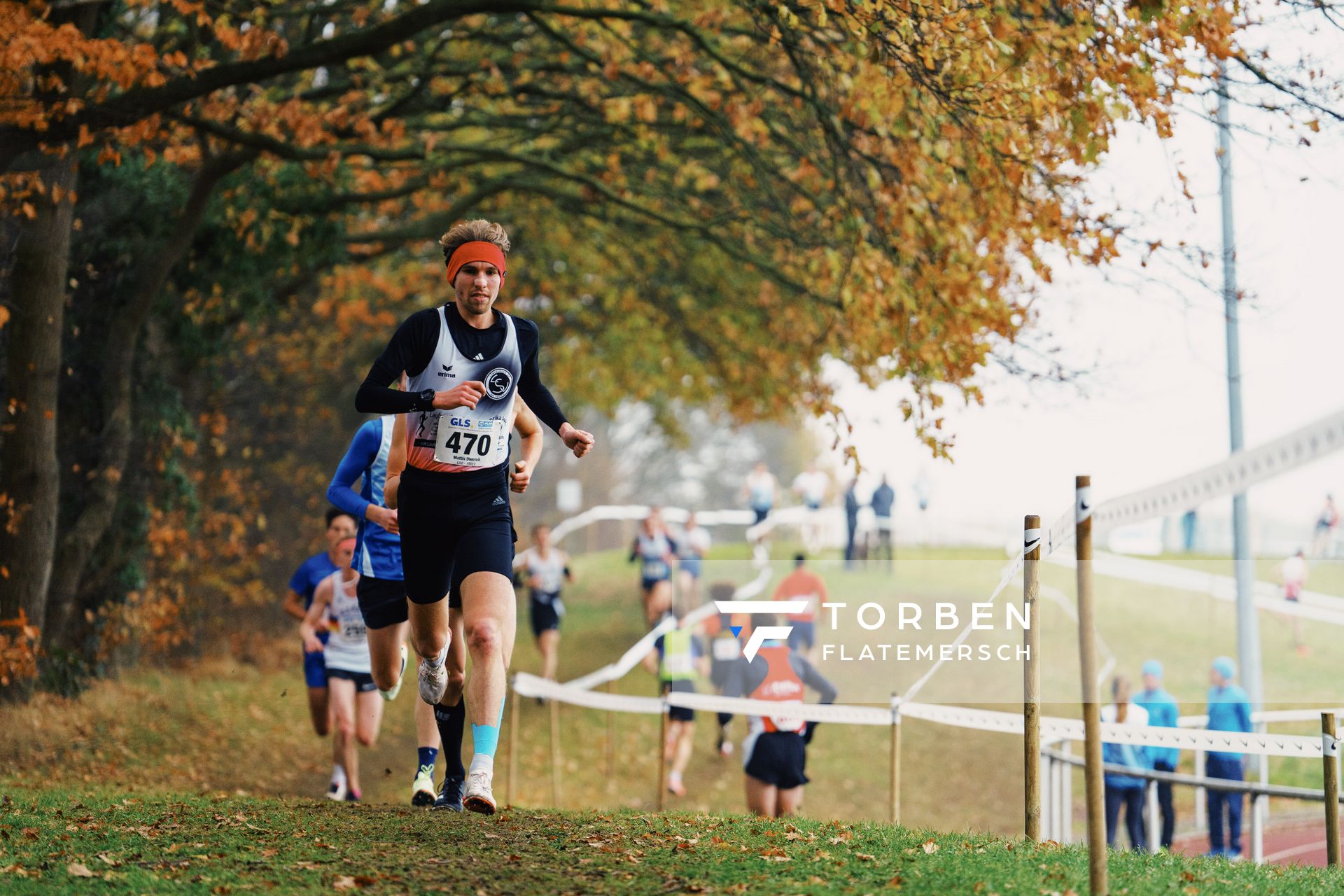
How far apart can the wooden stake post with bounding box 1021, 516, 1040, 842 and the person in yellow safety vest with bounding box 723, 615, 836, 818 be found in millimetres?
3704

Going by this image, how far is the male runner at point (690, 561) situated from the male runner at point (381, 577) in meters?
9.78

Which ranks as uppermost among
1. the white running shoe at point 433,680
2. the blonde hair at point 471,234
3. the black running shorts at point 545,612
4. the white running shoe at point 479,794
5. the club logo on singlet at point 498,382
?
the blonde hair at point 471,234

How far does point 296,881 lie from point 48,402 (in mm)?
A: 8301

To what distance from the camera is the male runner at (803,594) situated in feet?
39.2

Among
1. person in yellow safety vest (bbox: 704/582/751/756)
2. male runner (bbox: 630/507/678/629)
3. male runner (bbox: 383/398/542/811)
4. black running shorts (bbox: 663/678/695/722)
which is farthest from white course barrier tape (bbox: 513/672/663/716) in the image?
male runner (bbox: 630/507/678/629)

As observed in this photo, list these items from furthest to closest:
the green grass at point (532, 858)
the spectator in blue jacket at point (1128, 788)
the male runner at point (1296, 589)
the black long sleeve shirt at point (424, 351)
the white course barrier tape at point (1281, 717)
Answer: the male runner at point (1296, 589) → the spectator in blue jacket at point (1128, 788) → the white course barrier tape at point (1281, 717) → the black long sleeve shirt at point (424, 351) → the green grass at point (532, 858)

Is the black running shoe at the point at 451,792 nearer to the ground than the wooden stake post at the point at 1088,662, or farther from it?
nearer to the ground

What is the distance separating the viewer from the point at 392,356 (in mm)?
6305

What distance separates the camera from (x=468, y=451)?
6.50 meters

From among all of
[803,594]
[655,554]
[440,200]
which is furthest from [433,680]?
[440,200]

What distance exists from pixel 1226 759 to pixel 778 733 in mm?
5758

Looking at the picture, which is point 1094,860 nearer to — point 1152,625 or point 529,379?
point 529,379

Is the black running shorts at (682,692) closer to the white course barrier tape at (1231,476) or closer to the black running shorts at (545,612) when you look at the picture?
the black running shorts at (545,612)

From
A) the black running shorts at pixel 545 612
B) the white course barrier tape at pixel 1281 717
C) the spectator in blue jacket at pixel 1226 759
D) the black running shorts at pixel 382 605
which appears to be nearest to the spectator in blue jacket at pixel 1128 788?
the white course barrier tape at pixel 1281 717
